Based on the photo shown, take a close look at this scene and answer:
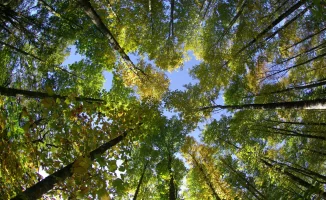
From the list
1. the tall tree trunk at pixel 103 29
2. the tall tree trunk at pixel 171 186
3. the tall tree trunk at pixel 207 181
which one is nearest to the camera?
the tall tree trunk at pixel 103 29

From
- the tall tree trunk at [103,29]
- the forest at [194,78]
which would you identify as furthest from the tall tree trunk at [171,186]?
the tall tree trunk at [103,29]

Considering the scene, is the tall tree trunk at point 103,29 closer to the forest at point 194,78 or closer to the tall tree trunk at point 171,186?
the forest at point 194,78

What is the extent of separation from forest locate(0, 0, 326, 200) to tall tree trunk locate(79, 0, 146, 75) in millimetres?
36

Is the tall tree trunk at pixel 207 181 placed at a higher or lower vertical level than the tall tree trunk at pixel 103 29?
lower

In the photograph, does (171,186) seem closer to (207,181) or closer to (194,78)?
(207,181)

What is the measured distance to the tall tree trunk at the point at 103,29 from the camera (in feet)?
25.1

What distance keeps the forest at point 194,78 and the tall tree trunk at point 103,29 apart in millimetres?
36

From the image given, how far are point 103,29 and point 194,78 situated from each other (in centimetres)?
525

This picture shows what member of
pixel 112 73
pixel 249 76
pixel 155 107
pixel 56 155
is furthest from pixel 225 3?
pixel 56 155

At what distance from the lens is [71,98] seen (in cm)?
416

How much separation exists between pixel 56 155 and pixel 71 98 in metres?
0.92

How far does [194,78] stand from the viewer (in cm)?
1195

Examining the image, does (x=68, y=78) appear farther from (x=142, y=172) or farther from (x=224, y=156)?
(x=224, y=156)

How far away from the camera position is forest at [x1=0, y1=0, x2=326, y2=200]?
Answer: 8.59 meters
